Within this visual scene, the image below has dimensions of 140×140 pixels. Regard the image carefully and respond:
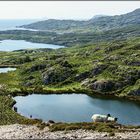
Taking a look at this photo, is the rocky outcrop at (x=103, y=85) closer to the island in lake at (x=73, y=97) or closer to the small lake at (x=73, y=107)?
the island in lake at (x=73, y=97)

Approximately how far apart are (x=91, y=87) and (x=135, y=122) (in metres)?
57.6

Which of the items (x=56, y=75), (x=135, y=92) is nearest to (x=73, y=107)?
(x=135, y=92)

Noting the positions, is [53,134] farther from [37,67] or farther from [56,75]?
[37,67]

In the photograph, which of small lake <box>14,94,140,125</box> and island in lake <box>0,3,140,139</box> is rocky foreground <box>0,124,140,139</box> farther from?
small lake <box>14,94,140,125</box>

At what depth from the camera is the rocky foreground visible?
7362cm

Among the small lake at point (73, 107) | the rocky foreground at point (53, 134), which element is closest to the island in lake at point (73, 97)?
the small lake at point (73, 107)

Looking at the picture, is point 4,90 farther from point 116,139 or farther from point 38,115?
point 116,139

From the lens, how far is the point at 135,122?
10025 cm

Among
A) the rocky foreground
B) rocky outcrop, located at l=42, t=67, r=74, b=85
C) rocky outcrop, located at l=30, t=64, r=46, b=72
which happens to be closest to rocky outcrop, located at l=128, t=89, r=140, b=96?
rocky outcrop, located at l=42, t=67, r=74, b=85

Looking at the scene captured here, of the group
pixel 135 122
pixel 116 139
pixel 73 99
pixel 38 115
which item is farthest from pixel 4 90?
pixel 116 139

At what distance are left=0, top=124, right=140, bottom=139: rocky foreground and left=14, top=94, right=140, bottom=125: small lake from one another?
72.1 ft

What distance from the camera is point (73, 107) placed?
12206cm

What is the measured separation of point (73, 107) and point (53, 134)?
4499 centimetres

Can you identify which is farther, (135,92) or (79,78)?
(79,78)
